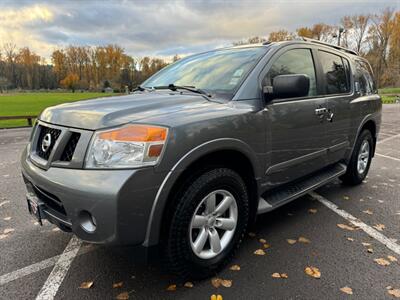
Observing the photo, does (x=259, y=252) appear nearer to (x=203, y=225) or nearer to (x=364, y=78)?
(x=203, y=225)

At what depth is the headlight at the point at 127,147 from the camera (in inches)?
79.6

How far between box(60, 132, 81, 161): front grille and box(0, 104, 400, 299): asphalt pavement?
0.71m

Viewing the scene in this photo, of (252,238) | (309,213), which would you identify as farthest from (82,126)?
(309,213)

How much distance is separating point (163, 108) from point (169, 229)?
0.89 meters

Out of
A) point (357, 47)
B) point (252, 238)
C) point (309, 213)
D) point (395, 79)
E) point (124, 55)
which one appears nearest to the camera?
point (252, 238)

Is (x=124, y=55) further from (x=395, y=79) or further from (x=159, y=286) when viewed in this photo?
(x=159, y=286)

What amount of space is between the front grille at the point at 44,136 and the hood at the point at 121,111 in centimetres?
7

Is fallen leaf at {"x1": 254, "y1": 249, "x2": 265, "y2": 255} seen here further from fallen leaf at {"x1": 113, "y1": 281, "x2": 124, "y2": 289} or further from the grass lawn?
the grass lawn

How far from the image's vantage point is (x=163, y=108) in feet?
7.91

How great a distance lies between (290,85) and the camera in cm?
273

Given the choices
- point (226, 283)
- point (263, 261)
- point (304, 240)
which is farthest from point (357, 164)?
point (226, 283)

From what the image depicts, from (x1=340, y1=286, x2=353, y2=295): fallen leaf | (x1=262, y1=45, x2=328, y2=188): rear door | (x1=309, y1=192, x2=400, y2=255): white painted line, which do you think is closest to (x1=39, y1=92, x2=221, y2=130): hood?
(x1=262, y1=45, x2=328, y2=188): rear door

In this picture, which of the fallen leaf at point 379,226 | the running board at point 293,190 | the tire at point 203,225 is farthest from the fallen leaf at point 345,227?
the tire at point 203,225

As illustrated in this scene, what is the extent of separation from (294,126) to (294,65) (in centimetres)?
70
